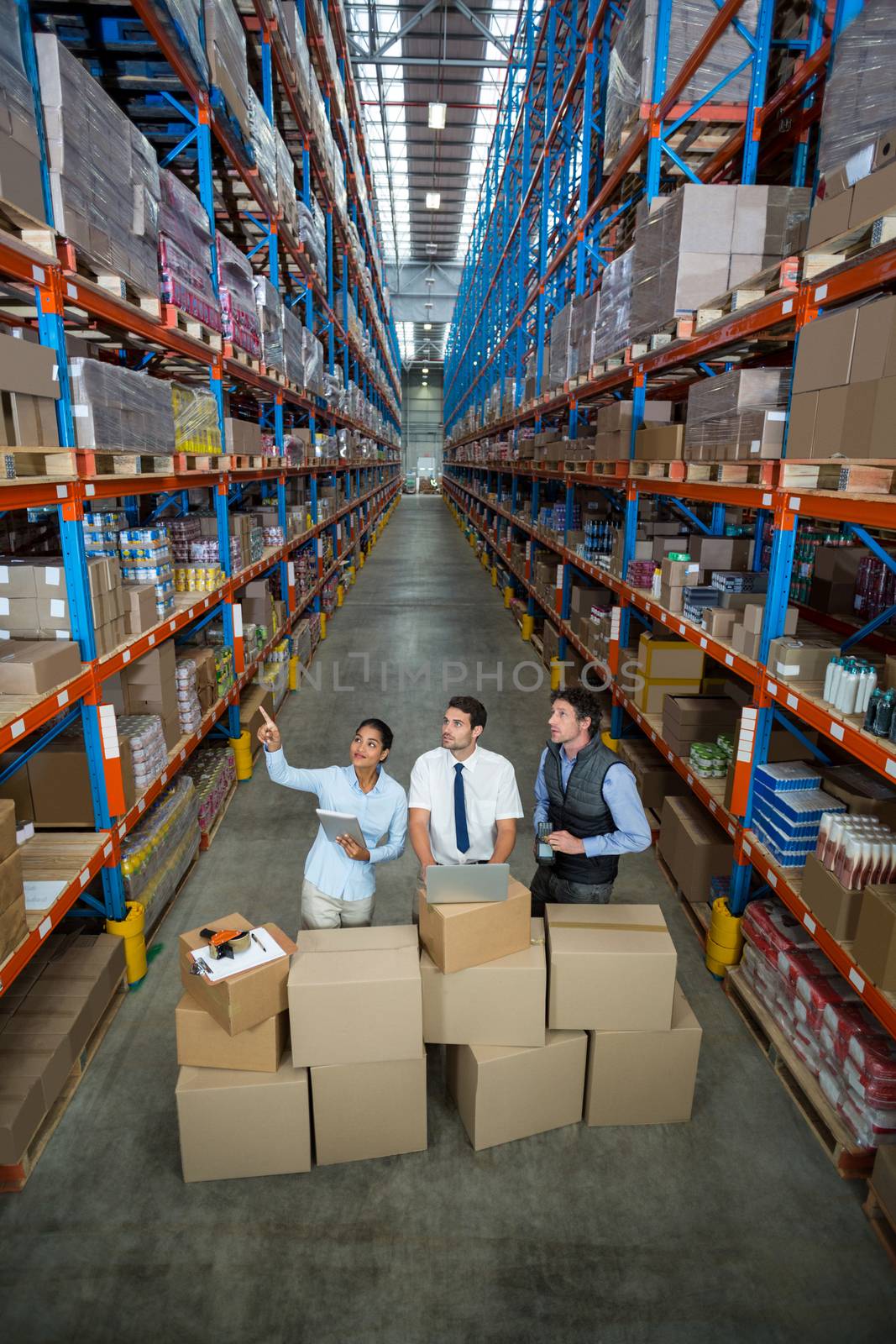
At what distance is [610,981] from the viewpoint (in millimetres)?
3033

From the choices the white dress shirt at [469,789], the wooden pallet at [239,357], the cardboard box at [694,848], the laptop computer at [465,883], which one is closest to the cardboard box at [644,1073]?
the laptop computer at [465,883]

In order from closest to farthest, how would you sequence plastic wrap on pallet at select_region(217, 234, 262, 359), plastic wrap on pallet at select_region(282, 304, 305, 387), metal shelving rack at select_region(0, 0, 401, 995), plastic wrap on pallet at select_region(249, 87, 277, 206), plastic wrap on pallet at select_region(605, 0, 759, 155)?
metal shelving rack at select_region(0, 0, 401, 995)
plastic wrap on pallet at select_region(605, 0, 759, 155)
plastic wrap on pallet at select_region(217, 234, 262, 359)
plastic wrap on pallet at select_region(249, 87, 277, 206)
plastic wrap on pallet at select_region(282, 304, 305, 387)

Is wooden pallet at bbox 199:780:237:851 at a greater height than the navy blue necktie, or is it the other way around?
the navy blue necktie

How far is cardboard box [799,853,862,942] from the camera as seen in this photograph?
3.01 m

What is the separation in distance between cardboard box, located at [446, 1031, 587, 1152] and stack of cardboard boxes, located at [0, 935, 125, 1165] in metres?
1.63

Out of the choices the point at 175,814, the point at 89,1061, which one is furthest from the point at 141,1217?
the point at 175,814

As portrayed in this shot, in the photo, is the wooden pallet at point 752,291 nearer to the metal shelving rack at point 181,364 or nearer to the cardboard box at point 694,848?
the cardboard box at point 694,848

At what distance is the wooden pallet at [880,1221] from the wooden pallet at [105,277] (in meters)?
4.70

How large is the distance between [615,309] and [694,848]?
4.37m

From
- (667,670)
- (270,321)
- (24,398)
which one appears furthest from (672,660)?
(270,321)

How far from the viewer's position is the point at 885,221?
2.71m

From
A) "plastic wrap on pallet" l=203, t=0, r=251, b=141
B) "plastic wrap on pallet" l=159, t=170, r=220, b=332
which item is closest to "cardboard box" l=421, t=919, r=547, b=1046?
"plastic wrap on pallet" l=159, t=170, r=220, b=332

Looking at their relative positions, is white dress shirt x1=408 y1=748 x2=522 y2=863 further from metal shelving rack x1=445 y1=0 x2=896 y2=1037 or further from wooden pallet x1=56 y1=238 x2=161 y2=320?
wooden pallet x1=56 y1=238 x2=161 y2=320

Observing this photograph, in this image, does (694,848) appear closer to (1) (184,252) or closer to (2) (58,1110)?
(2) (58,1110)
